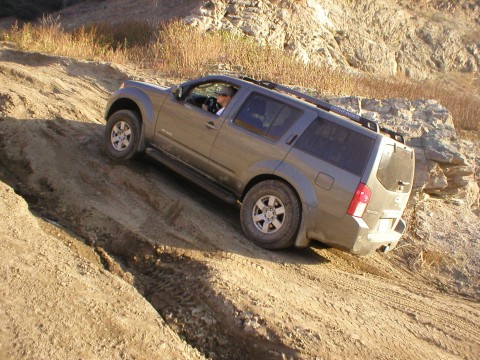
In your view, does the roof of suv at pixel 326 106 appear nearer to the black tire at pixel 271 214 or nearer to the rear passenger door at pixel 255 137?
the rear passenger door at pixel 255 137

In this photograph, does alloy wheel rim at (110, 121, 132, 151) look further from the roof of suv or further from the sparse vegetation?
the sparse vegetation

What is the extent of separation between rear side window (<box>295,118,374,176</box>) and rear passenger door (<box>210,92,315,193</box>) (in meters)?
0.15

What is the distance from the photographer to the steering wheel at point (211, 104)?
7738 millimetres

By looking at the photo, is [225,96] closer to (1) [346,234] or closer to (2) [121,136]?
(2) [121,136]

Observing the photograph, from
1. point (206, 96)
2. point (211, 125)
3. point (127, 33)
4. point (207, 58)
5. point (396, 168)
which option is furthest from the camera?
point (127, 33)

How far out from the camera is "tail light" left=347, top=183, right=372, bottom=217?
21.1 feet

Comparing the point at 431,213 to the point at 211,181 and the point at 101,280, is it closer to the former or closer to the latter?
the point at 211,181

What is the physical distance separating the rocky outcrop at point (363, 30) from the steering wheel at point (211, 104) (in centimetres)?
1118

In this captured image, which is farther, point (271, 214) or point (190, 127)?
point (190, 127)

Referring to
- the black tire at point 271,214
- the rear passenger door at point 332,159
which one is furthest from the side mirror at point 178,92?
the rear passenger door at point 332,159

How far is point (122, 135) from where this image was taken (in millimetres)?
8297

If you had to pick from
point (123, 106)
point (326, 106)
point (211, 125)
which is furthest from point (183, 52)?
point (326, 106)

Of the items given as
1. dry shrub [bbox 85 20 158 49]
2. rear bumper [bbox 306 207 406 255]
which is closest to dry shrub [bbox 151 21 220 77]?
dry shrub [bbox 85 20 158 49]

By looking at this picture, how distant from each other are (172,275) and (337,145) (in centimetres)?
240
